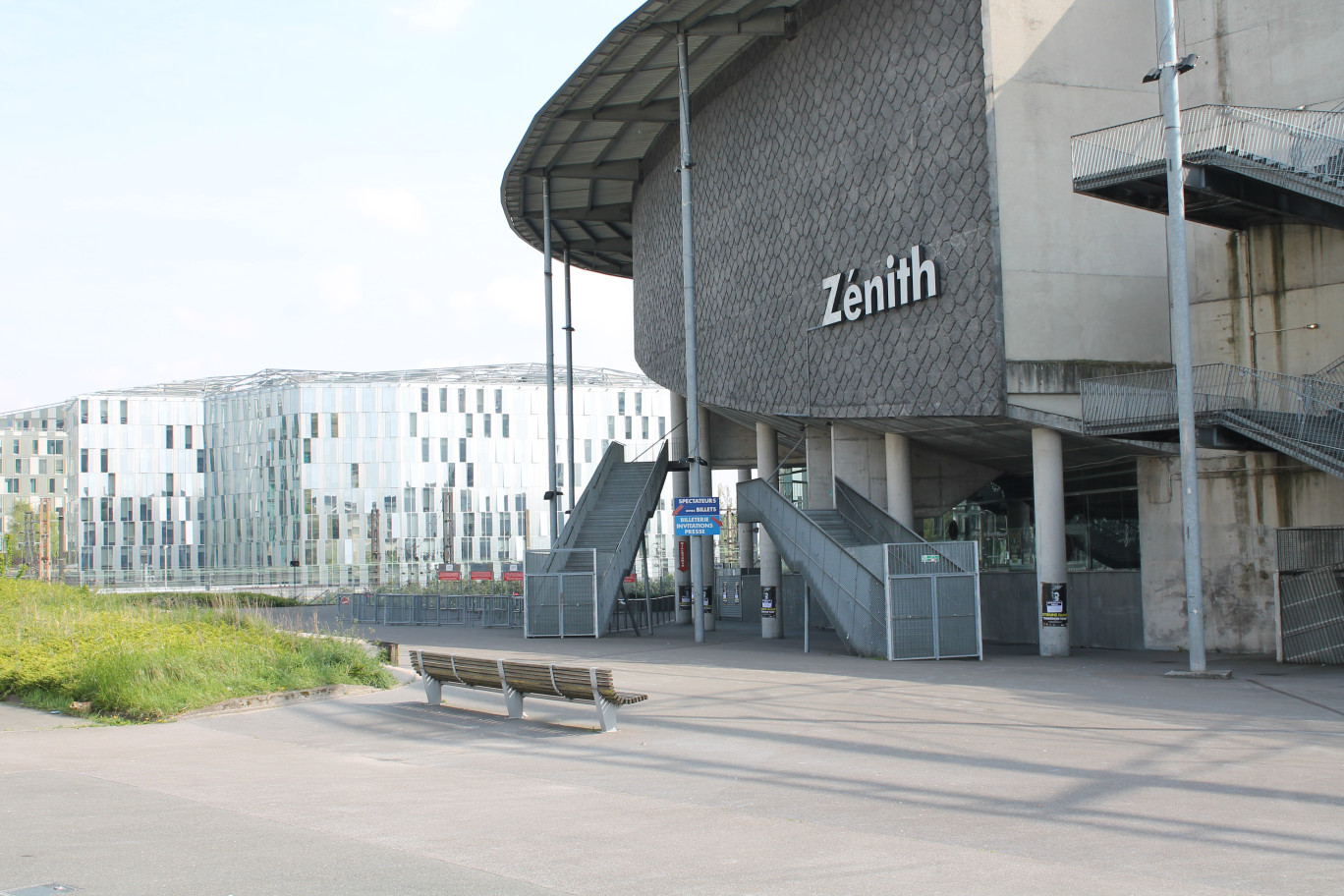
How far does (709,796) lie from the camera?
9.73 metres

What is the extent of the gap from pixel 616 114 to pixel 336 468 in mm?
64471

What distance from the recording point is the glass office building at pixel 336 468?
307ft

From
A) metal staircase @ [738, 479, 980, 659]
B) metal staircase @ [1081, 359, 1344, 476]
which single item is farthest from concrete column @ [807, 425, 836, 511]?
metal staircase @ [1081, 359, 1344, 476]

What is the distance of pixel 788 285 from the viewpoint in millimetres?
30375

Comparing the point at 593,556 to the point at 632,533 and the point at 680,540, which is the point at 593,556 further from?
the point at 680,540

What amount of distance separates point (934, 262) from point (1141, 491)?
645 centimetres

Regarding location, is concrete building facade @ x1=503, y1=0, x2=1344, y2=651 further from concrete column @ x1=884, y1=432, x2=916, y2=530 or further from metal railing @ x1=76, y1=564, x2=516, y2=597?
metal railing @ x1=76, y1=564, x2=516, y2=597

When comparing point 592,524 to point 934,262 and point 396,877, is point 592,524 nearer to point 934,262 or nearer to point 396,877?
point 934,262

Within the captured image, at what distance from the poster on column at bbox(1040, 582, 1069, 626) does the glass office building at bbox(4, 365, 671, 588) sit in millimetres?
65979

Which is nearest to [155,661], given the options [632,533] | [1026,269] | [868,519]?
[868,519]

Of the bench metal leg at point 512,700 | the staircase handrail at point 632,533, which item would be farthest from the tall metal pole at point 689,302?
the bench metal leg at point 512,700

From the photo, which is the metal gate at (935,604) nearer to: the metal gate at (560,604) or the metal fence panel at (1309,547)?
the metal fence panel at (1309,547)

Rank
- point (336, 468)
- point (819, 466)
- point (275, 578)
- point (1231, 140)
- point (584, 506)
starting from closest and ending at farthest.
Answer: point (1231, 140) → point (819, 466) → point (584, 506) → point (275, 578) → point (336, 468)

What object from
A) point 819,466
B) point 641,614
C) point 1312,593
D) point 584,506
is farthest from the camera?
point 641,614
